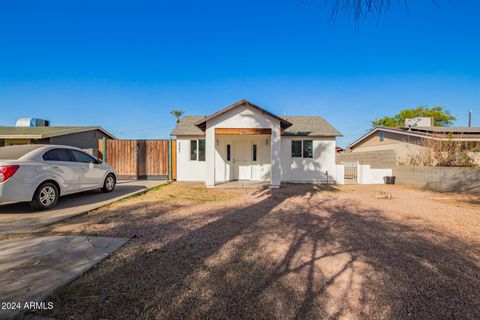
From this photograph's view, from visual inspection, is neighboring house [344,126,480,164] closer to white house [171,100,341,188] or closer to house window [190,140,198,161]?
white house [171,100,341,188]

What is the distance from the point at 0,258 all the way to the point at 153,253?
1.95 m

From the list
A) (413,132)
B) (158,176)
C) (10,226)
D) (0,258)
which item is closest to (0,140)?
(158,176)

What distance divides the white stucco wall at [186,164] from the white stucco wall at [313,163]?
190 inches

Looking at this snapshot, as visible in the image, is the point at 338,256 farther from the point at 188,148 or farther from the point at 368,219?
the point at 188,148

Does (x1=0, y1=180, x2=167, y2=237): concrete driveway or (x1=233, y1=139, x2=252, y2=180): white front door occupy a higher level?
(x1=233, y1=139, x2=252, y2=180): white front door

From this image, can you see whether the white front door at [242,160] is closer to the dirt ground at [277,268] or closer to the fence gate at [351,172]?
the fence gate at [351,172]

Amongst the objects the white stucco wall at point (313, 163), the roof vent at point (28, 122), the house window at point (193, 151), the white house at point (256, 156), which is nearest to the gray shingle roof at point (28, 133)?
the roof vent at point (28, 122)

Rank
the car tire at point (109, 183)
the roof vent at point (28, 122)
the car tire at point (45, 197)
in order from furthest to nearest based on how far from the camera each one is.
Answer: the roof vent at point (28, 122) → the car tire at point (109, 183) → the car tire at point (45, 197)

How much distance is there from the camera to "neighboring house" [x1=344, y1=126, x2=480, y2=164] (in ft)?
42.9

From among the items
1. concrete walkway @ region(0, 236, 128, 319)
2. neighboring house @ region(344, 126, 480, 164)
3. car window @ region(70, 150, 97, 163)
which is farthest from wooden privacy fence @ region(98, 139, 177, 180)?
neighboring house @ region(344, 126, 480, 164)

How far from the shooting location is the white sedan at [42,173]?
4645mm

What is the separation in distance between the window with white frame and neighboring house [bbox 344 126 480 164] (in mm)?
12231

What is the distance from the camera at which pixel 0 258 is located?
275cm

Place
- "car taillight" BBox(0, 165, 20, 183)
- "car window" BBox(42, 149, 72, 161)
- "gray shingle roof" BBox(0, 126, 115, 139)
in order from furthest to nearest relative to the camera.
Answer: "gray shingle roof" BBox(0, 126, 115, 139) → "car window" BBox(42, 149, 72, 161) → "car taillight" BBox(0, 165, 20, 183)
